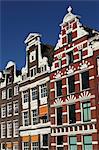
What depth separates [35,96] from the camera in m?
40.1

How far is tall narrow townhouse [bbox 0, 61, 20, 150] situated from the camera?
44.1 meters

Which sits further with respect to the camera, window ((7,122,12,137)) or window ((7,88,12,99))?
window ((7,88,12,99))

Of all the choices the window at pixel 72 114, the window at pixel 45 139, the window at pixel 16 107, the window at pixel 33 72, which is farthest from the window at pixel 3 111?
the window at pixel 72 114

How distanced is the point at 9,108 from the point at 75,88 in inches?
605

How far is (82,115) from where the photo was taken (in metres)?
32.5

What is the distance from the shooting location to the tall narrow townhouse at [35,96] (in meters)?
38.0

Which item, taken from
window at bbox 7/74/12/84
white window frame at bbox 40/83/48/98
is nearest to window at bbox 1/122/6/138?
window at bbox 7/74/12/84

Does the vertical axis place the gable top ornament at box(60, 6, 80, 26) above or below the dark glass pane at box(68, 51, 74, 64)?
above

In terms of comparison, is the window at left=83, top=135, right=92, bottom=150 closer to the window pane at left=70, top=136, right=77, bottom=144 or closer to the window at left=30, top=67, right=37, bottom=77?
the window pane at left=70, top=136, right=77, bottom=144

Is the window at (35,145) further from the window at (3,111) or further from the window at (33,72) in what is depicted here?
the window at (3,111)

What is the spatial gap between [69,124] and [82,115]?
82.5 inches

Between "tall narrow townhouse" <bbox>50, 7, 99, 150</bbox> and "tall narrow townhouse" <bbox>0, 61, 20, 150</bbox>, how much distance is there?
344 inches

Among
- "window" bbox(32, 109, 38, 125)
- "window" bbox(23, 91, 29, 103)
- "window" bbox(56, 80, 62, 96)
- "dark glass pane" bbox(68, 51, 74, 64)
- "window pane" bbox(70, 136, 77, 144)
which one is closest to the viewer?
"window pane" bbox(70, 136, 77, 144)

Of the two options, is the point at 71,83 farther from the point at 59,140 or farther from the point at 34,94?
the point at 34,94
